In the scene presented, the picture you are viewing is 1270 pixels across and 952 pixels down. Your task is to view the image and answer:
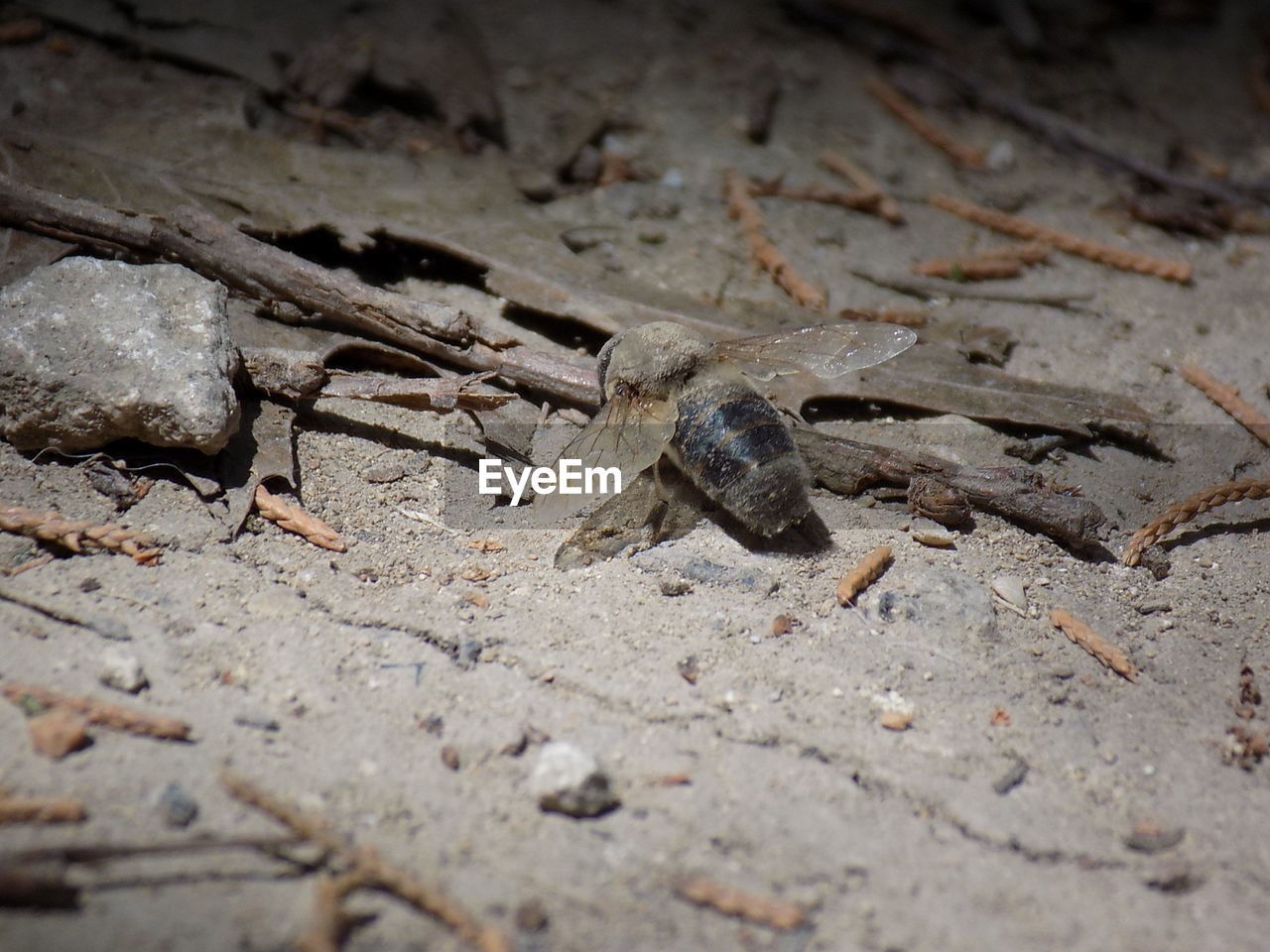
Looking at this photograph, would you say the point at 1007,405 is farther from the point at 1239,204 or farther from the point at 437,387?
the point at 1239,204

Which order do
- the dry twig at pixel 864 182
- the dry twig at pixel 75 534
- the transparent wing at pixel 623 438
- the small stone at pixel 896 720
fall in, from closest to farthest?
1. the small stone at pixel 896 720
2. the dry twig at pixel 75 534
3. the transparent wing at pixel 623 438
4. the dry twig at pixel 864 182

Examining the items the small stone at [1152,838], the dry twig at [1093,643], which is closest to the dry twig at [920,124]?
the dry twig at [1093,643]

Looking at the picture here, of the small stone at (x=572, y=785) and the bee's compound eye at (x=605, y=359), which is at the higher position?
the bee's compound eye at (x=605, y=359)

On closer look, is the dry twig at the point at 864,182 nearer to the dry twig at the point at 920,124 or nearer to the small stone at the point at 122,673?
→ the dry twig at the point at 920,124

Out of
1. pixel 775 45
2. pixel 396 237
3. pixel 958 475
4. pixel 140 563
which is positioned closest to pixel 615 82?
pixel 775 45

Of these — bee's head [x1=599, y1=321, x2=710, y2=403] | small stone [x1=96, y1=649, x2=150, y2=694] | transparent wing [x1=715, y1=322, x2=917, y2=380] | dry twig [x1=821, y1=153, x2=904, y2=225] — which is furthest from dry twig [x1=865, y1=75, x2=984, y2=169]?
small stone [x1=96, y1=649, x2=150, y2=694]

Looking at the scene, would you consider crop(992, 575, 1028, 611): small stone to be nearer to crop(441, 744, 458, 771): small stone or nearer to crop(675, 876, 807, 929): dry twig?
crop(675, 876, 807, 929): dry twig

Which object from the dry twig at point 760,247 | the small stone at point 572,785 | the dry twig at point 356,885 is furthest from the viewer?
the dry twig at point 760,247
